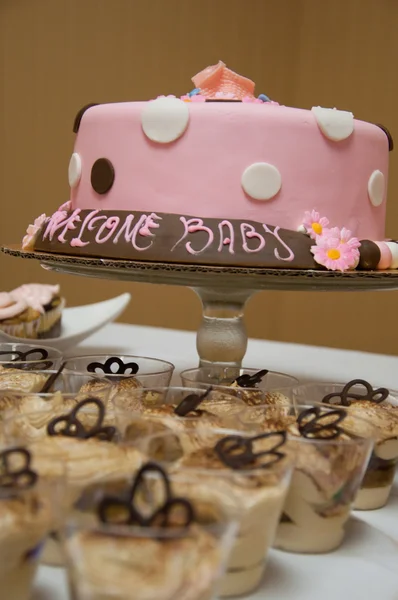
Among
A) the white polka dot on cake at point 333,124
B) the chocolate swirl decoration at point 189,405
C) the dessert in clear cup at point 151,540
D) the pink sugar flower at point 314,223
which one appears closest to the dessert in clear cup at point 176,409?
the chocolate swirl decoration at point 189,405

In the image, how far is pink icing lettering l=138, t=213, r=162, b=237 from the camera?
1453 mm

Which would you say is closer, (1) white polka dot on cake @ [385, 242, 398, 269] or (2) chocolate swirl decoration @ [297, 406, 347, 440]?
(2) chocolate swirl decoration @ [297, 406, 347, 440]

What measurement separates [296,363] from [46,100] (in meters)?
2.78

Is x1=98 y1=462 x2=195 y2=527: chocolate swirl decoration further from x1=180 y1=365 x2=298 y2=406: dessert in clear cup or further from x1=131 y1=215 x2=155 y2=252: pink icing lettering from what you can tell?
x1=131 y1=215 x2=155 y2=252: pink icing lettering

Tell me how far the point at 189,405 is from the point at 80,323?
4.43 ft

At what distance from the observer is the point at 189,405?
1176mm

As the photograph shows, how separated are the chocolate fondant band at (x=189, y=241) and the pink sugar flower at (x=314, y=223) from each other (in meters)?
0.02

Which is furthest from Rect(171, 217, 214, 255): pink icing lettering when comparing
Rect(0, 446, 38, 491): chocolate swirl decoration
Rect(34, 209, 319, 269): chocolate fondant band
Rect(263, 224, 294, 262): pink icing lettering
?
Rect(0, 446, 38, 491): chocolate swirl decoration

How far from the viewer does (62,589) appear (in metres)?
0.92

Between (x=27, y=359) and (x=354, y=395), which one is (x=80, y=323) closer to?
(x=27, y=359)

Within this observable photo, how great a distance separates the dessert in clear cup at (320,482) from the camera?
3.34ft

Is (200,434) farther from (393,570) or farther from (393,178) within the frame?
(393,178)

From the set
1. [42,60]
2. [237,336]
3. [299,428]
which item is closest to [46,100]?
[42,60]

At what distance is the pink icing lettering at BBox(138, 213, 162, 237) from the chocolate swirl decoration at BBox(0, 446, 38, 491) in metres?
0.67
